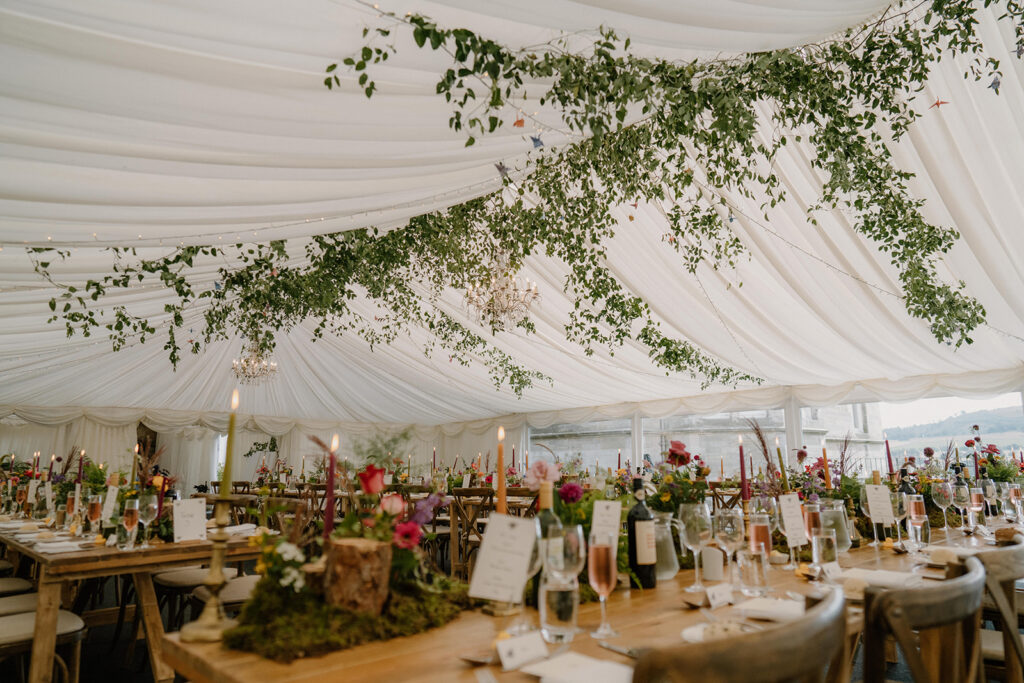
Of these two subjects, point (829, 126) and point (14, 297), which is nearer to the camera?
point (829, 126)

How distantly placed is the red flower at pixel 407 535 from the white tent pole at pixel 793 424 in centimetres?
873

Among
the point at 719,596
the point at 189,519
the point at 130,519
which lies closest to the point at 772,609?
the point at 719,596

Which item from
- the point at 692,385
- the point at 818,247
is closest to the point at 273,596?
the point at 818,247

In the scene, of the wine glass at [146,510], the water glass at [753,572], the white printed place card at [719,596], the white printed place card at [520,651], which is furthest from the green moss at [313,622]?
the wine glass at [146,510]

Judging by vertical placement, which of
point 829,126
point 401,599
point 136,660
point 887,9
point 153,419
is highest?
point 887,9

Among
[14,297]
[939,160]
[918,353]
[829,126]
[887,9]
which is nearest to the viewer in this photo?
[887,9]

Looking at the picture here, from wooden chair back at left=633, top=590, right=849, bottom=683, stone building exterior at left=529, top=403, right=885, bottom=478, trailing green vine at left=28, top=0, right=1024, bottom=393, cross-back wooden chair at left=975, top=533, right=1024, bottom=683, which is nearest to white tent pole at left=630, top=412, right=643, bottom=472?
stone building exterior at left=529, top=403, right=885, bottom=478

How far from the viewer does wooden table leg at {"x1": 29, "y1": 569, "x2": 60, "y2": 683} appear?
7.32ft

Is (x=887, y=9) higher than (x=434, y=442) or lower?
higher

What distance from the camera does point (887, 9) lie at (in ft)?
9.68

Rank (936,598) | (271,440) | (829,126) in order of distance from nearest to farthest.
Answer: (936,598) → (829,126) → (271,440)

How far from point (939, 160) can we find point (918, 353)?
3.52 m

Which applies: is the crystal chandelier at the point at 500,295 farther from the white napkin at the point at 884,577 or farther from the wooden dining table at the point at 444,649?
the wooden dining table at the point at 444,649

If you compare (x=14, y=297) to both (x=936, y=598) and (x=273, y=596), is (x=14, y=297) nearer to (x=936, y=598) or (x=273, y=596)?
(x=273, y=596)
